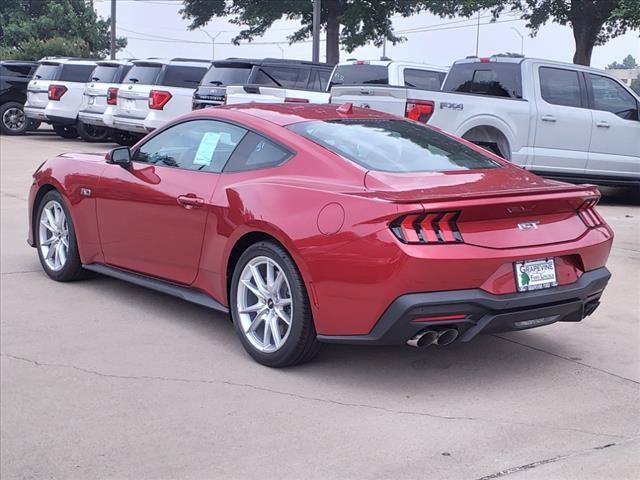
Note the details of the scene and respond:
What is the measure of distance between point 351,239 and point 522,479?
151cm

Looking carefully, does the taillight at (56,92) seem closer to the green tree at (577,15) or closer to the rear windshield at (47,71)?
the rear windshield at (47,71)

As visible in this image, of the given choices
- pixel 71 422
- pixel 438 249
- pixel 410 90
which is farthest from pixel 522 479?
pixel 410 90

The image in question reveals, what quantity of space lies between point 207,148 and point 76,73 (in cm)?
1733

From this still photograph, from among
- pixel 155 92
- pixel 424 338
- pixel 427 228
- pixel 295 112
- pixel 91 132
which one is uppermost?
pixel 295 112

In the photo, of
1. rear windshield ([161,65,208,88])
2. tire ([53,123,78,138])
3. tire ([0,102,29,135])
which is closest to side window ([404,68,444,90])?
rear windshield ([161,65,208,88])

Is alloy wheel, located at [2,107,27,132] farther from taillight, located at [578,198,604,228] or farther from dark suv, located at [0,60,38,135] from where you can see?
taillight, located at [578,198,604,228]

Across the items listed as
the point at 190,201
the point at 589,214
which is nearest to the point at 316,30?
the point at 190,201

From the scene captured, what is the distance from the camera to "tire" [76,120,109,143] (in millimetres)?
22047

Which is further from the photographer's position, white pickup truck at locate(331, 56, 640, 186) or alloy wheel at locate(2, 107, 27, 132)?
alloy wheel at locate(2, 107, 27, 132)

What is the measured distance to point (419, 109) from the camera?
37.4 feet

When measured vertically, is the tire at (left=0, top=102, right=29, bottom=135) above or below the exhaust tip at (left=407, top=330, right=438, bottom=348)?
below

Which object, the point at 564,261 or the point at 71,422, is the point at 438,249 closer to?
the point at 564,261

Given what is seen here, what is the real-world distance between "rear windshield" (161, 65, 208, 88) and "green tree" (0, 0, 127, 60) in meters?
20.8

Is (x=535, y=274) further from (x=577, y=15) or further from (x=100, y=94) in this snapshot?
(x=577, y=15)
